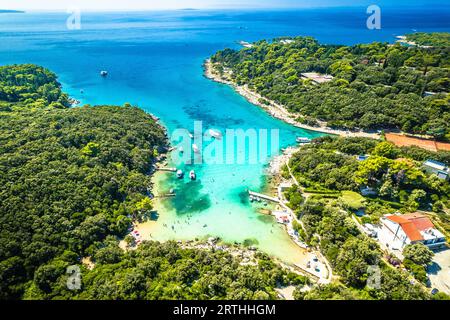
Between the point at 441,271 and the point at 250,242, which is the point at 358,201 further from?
the point at 250,242

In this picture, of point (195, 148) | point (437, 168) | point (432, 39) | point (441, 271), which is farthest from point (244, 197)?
point (432, 39)

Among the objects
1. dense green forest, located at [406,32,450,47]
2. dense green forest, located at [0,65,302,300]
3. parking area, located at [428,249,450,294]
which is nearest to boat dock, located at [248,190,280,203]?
dense green forest, located at [0,65,302,300]

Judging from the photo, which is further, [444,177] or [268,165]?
[268,165]

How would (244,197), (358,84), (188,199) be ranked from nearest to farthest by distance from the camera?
1. (188,199)
2. (244,197)
3. (358,84)

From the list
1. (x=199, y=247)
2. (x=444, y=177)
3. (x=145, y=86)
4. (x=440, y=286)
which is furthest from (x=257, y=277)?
(x=145, y=86)

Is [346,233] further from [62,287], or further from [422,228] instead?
[62,287]

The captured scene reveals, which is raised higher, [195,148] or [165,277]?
[195,148]

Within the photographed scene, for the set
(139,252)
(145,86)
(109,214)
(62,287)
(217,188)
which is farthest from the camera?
(145,86)
